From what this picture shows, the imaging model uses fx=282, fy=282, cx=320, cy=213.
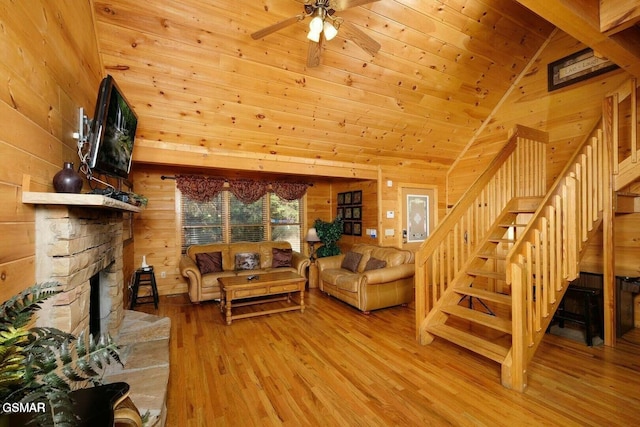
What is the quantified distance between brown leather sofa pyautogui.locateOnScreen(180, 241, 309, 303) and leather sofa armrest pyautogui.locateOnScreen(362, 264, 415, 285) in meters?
1.33

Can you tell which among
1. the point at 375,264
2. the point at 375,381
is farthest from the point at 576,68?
the point at 375,381

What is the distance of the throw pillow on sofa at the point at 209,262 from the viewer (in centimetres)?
464

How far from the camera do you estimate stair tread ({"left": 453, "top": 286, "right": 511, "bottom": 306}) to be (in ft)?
8.37

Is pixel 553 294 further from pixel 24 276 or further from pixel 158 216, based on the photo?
pixel 158 216

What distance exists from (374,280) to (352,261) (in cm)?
95

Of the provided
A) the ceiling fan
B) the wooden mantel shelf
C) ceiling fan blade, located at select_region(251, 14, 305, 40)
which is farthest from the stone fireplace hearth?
the ceiling fan

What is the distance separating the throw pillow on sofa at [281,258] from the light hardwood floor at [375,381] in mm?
1832

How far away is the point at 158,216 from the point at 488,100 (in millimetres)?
5895

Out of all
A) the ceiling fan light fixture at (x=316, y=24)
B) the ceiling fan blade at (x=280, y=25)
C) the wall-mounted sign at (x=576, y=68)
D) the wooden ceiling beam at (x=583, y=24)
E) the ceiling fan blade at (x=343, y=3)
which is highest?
the wall-mounted sign at (x=576, y=68)

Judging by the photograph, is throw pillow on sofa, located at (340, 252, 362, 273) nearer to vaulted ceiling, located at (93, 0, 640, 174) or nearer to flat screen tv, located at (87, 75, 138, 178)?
vaulted ceiling, located at (93, 0, 640, 174)

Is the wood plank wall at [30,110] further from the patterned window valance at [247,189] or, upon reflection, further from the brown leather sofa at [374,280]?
the patterned window valance at [247,189]

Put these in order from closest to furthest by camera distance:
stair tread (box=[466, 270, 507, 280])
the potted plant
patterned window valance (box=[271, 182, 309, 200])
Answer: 1. stair tread (box=[466, 270, 507, 280])
2. the potted plant
3. patterned window valance (box=[271, 182, 309, 200])

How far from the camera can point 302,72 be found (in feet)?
10.8

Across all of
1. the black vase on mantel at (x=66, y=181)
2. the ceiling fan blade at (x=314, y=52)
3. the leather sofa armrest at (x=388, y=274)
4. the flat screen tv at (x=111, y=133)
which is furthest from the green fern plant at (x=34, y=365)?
the leather sofa armrest at (x=388, y=274)
